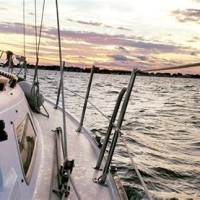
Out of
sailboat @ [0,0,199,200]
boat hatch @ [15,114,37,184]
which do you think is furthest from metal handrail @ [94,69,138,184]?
boat hatch @ [15,114,37,184]

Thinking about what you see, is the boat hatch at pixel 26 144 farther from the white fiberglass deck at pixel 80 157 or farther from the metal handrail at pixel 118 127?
the metal handrail at pixel 118 127

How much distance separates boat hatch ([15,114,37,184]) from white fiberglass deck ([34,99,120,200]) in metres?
0.19

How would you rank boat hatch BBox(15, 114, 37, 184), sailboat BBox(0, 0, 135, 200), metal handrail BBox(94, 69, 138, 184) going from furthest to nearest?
metal handrail BBox(94, 69, 138, 184) → boat hatch BBox(15, 114, 37, 184) → sailboat BBox(0, 0, 135, 200)

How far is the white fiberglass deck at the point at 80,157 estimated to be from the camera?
389 centimetres

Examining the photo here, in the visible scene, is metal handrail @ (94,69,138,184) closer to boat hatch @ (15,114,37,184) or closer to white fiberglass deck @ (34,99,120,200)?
white fiberglass deck @ (34,99,120,200)

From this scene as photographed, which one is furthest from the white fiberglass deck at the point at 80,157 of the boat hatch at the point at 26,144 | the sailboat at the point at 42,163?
the boat hatch at the point at 26,144

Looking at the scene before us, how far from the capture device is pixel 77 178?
13.8ft

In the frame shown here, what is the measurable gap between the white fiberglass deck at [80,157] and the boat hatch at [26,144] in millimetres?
190

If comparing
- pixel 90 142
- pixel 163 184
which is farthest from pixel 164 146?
pixel 90 142

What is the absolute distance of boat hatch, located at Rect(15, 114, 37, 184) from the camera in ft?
11.2

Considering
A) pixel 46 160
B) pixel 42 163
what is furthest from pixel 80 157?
pixel 42 163

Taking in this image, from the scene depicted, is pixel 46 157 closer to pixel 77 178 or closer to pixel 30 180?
pixel 77 178

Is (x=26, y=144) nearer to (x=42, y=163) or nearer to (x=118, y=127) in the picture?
(x=42, y=163)

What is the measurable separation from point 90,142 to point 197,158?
246 inches
